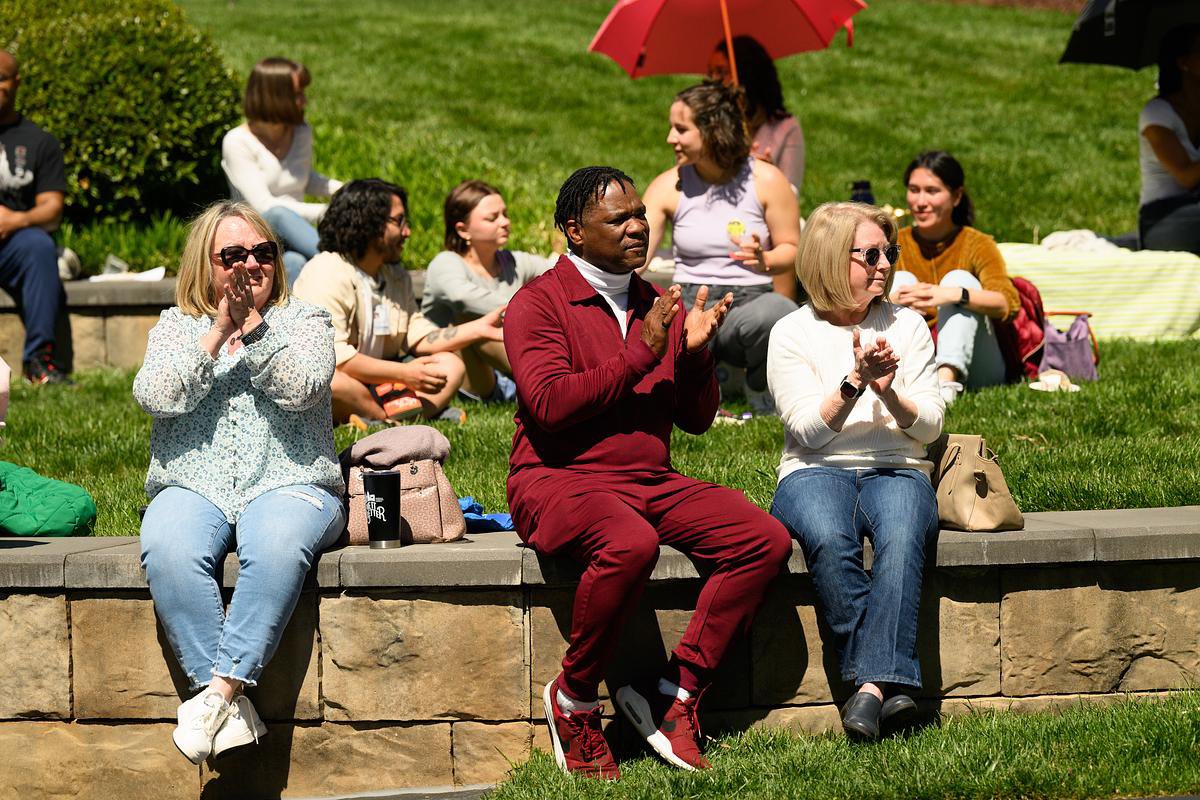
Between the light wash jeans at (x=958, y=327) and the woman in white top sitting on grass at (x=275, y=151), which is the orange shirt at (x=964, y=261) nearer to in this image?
the light wash jeans at (x=958, y=327)

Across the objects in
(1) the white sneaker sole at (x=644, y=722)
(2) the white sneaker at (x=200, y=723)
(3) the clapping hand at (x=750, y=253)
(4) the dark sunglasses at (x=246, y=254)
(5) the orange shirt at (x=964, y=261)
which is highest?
(4) the dark sunglasses at (x=246, y=254)

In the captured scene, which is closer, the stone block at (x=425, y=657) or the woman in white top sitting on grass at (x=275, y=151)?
the stone block at (x=425, y=657)

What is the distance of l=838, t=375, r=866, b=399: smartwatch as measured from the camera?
4.71 meters

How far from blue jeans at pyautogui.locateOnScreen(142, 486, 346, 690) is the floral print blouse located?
0.23 meters

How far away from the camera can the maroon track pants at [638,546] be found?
4422 millimetres

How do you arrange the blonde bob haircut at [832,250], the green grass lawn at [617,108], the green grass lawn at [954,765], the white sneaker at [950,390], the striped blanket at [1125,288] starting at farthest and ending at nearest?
the green grass lawn at [617,108], the striped blanket at [1125,288], the white sneaker at [950,390], the blonde bob haircut at [832,250], the green grass lawn at [954,765]

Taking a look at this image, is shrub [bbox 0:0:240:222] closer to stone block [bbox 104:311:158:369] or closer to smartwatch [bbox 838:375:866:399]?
stone block [bbox 104:311:158:369]

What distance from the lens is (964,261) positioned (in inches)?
308

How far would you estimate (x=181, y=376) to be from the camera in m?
4.71

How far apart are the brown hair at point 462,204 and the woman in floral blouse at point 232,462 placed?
2.96 meters

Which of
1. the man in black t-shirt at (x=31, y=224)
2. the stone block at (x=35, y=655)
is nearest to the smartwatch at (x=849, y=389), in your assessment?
the stone block at (x=35, y=655)

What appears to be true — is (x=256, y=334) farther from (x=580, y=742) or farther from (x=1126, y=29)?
(x=1126, y=29)

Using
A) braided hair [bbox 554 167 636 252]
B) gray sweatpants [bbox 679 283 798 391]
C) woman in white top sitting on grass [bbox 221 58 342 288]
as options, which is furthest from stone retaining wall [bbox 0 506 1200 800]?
woman in white top sitting on grass [bbox 221 58 342 288]

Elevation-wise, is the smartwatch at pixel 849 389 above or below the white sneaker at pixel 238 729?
above
